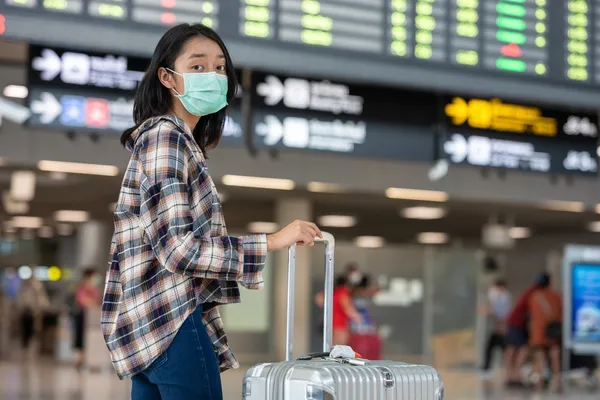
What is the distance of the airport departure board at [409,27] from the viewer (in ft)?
27.2

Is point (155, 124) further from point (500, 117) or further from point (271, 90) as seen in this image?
point (500, 117)

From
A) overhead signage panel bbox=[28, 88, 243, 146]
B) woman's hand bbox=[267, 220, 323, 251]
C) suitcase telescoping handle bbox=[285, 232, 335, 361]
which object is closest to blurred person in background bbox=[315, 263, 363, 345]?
overhead signage panel bbox=[28, 88, 243, 146]

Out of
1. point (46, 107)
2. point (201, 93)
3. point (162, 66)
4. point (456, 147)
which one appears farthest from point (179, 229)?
point (456, 147)

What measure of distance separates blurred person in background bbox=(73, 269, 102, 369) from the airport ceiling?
137 cm

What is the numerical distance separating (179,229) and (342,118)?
25.5 feet

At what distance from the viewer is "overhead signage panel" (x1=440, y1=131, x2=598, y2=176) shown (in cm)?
1030

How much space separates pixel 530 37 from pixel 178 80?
7.74 metres

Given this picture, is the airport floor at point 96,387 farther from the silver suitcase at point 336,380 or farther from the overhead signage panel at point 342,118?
the silver suitcase at point 336,380

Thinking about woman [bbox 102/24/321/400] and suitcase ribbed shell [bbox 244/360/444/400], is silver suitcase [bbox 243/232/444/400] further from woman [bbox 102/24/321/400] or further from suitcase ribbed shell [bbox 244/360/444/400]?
woman [bbox 102/24/321/400]

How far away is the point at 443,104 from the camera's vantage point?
33.4ft

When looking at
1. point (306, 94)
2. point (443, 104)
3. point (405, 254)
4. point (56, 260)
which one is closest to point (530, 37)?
point (443, 104)

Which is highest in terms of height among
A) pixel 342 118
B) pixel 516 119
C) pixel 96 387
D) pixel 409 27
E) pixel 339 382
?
pixel 409 27

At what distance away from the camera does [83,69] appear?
8.74 meters

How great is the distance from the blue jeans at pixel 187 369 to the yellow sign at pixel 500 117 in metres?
8.19
